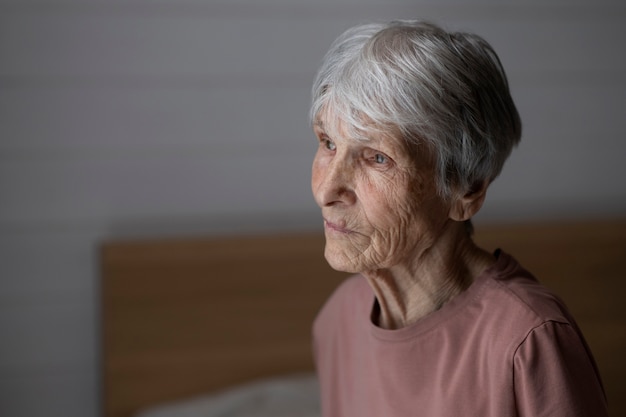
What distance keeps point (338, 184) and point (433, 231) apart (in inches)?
5.6

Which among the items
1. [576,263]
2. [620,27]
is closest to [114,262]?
[576,263]

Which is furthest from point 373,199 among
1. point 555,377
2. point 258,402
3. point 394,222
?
point 258,402

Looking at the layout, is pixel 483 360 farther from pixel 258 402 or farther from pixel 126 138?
pixel 126 138

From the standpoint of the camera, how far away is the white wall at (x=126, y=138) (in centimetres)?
216

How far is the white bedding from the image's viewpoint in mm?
1993

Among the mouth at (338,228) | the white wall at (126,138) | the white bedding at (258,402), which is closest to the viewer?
the mouth at (338,228)

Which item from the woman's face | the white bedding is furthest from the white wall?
the woman's face

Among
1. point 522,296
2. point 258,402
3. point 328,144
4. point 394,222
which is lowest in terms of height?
point 258,402

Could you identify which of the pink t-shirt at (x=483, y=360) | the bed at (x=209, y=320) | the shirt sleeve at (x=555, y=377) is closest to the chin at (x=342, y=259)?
the pink t-shirt at (x=483, y=360)

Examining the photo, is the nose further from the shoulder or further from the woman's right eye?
the shoulder

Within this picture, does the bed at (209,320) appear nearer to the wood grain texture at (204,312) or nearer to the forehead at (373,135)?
the wood grain texture at (204,312)

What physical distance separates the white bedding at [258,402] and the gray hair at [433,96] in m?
1.07

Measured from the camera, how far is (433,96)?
96 cm

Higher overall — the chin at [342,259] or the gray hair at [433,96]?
the gray hair at [433,96]
